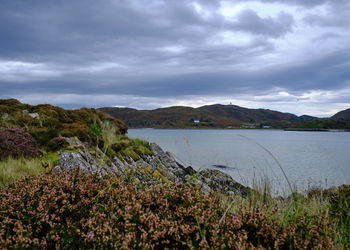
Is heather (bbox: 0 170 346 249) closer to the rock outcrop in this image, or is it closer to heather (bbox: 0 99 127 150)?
the rock outcrop

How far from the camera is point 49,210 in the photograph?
2393mm

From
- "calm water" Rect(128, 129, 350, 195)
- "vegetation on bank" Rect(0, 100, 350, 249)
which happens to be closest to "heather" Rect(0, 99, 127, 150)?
"vegetation on bank" Rect(0, 100, 350, 249)

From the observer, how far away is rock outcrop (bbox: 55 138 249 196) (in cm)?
449

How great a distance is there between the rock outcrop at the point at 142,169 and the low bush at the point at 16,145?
124 centimetres

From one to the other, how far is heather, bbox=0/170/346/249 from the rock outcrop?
0.62m

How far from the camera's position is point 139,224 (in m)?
2.08

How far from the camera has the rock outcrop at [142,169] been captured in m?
4.49

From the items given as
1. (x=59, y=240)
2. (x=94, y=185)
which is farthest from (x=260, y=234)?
(x=94, y=185)

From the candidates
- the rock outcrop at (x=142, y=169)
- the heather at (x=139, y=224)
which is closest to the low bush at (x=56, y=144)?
the rock outcrop at (x=142, y=169)

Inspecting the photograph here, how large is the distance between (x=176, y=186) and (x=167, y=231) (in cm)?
82

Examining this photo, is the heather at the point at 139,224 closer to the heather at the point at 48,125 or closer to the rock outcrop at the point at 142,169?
the rock outcrop at the point at 142,169

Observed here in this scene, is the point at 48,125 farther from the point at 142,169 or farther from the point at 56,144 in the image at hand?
the point at 142,169

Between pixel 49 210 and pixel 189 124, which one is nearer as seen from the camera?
pixel 49 210

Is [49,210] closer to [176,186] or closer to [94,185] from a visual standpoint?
[94,185]
